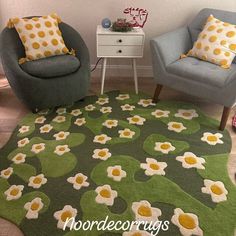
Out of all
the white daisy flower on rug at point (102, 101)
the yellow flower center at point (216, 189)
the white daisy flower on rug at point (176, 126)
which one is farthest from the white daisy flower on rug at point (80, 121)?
the yellow flower center at point (216, 189)

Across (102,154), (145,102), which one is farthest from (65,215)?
(145,102)

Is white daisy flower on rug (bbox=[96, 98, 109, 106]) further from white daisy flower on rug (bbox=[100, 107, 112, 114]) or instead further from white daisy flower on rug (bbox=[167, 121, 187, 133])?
white daisy flower on rug (bbox=[167, 121, 187, 133])

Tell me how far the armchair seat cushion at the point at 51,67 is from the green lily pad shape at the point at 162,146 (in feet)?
3.17

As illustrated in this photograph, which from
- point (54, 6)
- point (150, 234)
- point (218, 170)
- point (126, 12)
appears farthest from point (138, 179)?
point (54, 6)

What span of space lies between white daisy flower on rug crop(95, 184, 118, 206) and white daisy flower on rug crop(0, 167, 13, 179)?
2.08 feet

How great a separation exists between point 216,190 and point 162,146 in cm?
54

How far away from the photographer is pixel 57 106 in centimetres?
260

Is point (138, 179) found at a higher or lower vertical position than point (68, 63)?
lower

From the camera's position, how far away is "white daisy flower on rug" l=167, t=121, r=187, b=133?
91.0 inches

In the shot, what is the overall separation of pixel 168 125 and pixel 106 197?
0.97m

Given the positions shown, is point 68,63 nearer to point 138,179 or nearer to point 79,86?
point 79,86

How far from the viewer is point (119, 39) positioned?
2.59 meters

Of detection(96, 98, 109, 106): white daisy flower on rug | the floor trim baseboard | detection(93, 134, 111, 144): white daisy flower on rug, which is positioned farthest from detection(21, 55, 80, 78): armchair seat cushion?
the floor trim baseboard

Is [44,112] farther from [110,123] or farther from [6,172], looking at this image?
[6,172]
